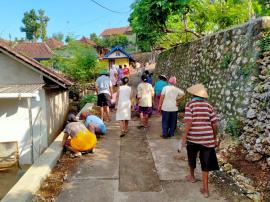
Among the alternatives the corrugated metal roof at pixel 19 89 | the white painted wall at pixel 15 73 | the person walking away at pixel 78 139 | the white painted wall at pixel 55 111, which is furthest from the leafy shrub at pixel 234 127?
the white painted wall at pixel 55 111

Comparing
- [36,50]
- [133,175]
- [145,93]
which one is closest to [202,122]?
[133,175]

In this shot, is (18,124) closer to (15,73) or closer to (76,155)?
(15,73)

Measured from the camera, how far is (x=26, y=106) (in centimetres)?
1027

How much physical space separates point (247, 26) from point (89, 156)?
4.65m

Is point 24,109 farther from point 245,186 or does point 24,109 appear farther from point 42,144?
point 245,186

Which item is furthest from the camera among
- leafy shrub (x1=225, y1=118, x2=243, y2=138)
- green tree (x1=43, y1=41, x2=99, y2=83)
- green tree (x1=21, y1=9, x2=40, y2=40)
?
green tree (x1=21, y1=9, x2=40, y2=40)

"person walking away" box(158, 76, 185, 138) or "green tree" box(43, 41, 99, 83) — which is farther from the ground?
"green tree" box(43, 41, 99, 83)

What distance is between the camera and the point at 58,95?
46.2 ft

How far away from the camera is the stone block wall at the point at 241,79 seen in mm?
6059

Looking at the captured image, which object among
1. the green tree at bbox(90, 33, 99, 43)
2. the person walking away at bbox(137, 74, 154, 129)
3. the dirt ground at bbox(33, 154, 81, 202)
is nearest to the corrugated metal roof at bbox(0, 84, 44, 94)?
the dirt ground at bbox(33, 154, 81, 202)

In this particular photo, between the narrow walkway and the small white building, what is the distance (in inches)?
133

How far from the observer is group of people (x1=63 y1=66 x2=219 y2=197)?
4895 millimetres

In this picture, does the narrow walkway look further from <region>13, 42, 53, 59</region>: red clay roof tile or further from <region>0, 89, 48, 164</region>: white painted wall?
<region>13, 42, 53, 59</region>: red clay roof tile

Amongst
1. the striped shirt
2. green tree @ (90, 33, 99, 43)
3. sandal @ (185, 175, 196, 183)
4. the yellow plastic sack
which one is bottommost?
sandal @ (185, 175, 196, 183)
